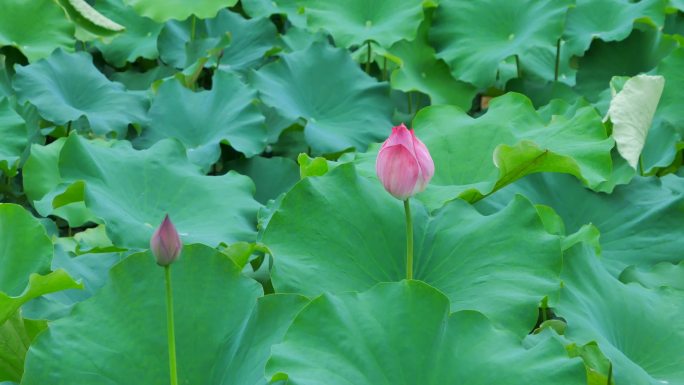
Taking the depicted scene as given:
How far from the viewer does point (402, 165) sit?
4.24 feet

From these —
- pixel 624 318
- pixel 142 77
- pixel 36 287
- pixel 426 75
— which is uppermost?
pixel 36 287

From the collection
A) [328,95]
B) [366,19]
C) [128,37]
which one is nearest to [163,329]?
[328,95]

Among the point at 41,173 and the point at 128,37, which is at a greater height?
the point at 41,173

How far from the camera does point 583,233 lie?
163 centimetres

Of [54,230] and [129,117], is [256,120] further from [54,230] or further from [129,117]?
[54,230]

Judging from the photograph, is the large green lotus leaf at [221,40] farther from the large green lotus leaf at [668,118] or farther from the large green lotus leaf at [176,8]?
the large green lotus leaf at [668,118]

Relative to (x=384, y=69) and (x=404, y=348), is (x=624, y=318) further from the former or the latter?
(x=384, y=69)

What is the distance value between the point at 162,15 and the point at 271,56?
31 centimetres

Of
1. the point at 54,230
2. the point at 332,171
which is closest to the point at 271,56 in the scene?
the point at 54,230

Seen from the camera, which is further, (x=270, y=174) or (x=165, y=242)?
(x=270, y=174)

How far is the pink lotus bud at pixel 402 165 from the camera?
1292 millimetres

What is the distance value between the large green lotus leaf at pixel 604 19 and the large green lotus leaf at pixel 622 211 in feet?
1.91

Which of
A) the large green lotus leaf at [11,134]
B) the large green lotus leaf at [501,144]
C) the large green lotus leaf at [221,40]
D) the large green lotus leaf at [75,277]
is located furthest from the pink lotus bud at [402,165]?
the large green lotus leaf at [221,40]

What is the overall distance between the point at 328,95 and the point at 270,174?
0.27 metres
